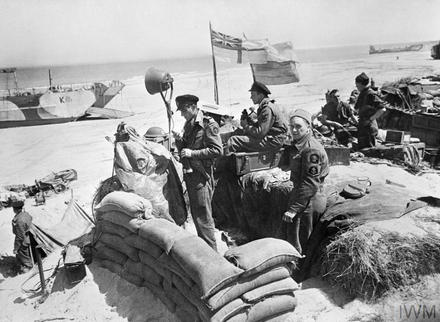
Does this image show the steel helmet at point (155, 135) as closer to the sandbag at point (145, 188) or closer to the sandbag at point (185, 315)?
the sandbag at point (145, 188)

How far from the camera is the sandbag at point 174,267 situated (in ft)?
11.5

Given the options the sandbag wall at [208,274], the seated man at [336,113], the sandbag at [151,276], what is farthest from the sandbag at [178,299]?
the seated man at [336,113]

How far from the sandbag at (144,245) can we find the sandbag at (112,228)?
77mm

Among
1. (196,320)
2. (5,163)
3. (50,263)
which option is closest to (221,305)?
(196,320)

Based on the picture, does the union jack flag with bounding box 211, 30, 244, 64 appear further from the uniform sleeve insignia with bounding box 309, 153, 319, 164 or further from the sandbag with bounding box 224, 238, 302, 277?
the sandbag with bounding box 224, 238, 302, 277

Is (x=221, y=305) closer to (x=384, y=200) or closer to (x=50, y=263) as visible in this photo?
(x=384, y=200)

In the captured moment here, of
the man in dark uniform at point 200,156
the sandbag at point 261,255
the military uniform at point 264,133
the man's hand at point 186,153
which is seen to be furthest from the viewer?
the military uniform at point 264,133

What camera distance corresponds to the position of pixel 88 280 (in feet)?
15.8

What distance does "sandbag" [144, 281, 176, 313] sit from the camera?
12.7 feet

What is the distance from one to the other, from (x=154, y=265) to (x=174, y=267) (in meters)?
0.47

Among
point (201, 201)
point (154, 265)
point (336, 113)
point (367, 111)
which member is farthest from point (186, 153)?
point (336, 113)

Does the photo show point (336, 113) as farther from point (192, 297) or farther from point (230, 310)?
point (230, 310)

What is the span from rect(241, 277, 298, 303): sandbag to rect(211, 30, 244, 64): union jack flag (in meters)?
Result: 7.77

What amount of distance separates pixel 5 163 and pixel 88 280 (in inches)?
444
